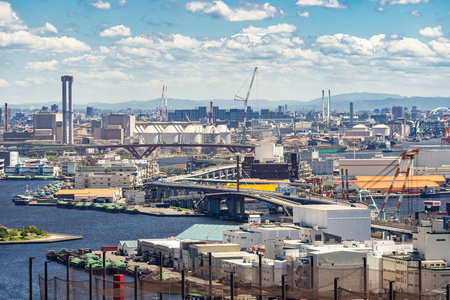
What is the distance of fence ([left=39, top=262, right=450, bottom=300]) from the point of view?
12602 millimetres

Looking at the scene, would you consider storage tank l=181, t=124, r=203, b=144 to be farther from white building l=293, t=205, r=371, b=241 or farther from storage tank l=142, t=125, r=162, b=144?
white building l=293, t=205, r=371, b=241

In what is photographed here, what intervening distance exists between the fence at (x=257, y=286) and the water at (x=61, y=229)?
241 centimetres

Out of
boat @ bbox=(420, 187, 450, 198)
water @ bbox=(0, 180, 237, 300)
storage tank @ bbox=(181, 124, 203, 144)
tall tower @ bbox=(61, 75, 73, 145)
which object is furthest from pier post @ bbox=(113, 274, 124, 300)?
storage tank @ bbox=(181, 124, 203, 144)

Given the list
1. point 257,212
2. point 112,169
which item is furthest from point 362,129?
point 257,212

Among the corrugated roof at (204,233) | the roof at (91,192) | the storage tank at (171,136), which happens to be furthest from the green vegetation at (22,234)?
the storage tank at (171,136)

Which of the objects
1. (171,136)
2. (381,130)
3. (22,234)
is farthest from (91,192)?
(381,130)

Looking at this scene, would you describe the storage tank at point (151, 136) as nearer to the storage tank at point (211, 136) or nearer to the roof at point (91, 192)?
the storage tank at point (211, 136)

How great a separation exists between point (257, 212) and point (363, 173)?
1314 centimetres

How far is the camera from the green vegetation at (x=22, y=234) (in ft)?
78.6

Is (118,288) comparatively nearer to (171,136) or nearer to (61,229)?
(61,229)

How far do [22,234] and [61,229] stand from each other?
2.27m

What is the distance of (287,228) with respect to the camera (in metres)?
20.8

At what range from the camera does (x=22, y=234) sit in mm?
24297

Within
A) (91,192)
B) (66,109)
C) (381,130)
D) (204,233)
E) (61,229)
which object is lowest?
(61,229)
